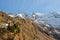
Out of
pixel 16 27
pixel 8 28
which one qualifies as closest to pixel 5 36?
pixel 8 28

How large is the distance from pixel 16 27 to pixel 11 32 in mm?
7189

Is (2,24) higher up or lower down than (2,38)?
higher up

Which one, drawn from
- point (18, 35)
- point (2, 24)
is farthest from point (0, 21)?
point (18, 35)

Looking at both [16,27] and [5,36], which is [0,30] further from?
[16,27]

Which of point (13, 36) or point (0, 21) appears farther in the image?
point (0, 21)

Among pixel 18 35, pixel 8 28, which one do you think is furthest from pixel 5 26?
pixel 18 35

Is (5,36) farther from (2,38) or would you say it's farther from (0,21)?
(0,21)

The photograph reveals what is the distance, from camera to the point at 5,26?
85.1 metres

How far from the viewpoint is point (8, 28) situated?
85000 mm

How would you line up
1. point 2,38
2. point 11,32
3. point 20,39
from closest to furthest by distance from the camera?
point 2,38, point 11,32, point 20,39

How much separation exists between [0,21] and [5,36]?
39.0 feet

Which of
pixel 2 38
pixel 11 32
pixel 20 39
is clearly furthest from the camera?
pixel 20 39

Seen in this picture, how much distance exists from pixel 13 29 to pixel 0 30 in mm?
5853

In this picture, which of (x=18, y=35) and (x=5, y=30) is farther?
(x=18, y=35)
